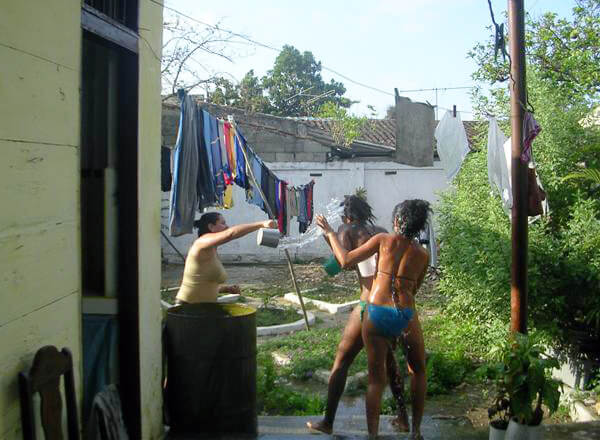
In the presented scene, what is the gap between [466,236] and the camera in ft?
25.4

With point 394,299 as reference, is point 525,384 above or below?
below

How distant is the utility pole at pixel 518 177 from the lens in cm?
559

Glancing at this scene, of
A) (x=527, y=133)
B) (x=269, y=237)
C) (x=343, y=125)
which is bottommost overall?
(x=269, y=237)

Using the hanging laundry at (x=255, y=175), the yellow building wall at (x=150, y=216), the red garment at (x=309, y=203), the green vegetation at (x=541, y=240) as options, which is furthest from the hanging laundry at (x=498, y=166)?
the red garment at (x=309, y=203)

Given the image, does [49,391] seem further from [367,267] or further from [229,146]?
[229,146]

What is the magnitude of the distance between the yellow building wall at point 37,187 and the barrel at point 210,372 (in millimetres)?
1279

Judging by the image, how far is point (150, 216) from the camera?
4.16 meters

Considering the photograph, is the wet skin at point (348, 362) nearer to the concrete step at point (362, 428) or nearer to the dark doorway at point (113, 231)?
the concrete step at point (362, 428)

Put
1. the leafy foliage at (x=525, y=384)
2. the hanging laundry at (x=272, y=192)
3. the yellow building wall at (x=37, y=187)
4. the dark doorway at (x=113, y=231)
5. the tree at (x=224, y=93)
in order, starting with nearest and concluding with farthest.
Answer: the yellow building wall at (x=37, y=187), the dark doorway at (x=113, y=231), the leafy foliage at (x=525, y=384), the hanging laundry at (x=272, y=192), the tree at (x=224, y=93)

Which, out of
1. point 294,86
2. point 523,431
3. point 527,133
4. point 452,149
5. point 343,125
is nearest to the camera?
point 523,431

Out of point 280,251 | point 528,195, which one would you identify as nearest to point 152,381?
point 528,195

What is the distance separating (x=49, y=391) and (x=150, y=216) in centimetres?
158

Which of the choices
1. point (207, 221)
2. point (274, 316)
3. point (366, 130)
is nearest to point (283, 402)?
point (207, 221)

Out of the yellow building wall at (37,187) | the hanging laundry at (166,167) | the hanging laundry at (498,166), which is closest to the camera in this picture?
the yellow building wall at (37,187)
